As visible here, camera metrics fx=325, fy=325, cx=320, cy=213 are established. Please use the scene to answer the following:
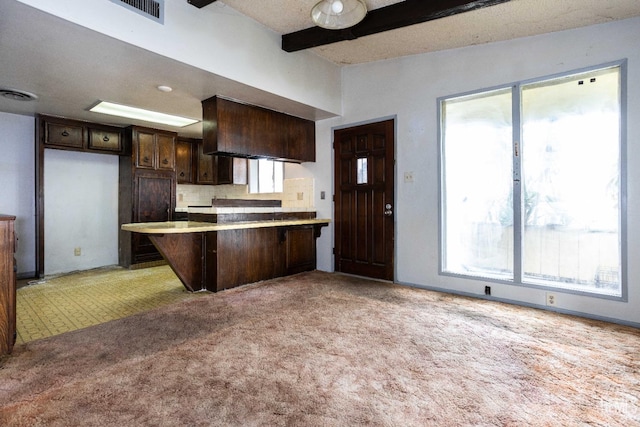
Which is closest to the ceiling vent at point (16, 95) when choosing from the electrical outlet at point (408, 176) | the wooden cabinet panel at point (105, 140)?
the wooden cabinet panel at point (105, 140)

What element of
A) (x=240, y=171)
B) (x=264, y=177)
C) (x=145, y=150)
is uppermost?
(x=145, y=150)

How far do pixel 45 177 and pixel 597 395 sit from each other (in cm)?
651

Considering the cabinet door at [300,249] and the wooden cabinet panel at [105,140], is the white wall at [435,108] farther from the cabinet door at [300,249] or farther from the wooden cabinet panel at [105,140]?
the wooden cabinet panel at [105,140]

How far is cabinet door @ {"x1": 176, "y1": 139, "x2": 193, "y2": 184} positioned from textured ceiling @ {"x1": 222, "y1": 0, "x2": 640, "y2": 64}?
3520 mm

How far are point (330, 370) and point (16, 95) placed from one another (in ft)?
15.0

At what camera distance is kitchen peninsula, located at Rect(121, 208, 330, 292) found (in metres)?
3.64

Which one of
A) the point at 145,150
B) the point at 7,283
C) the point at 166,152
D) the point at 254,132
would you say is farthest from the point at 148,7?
the point at 166,152

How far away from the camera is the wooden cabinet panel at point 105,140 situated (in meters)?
4.93

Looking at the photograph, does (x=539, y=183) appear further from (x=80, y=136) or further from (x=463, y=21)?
(x=80, y=136)

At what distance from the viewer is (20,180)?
14.9 ft

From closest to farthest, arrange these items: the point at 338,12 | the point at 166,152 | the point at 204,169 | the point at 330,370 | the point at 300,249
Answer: the point at 330,370, the point at 338,12, the point at 300,249, the point at 166,152, the point at 204,169

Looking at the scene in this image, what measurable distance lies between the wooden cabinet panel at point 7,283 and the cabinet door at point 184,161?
4.20 meters

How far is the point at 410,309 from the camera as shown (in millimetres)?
3166

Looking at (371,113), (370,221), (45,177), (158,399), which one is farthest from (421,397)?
(45,177)
